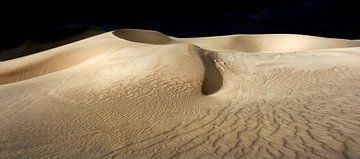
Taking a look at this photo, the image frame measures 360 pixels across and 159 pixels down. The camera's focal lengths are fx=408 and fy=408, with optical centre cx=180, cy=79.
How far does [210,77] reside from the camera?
5.70 meters

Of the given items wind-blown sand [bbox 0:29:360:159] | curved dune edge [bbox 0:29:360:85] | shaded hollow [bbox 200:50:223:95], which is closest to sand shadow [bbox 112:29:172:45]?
curved dune edge [bbox 0:29:360:85]

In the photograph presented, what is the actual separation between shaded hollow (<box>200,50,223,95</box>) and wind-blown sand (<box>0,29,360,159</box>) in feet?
0.07

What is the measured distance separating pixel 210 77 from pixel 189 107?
4.19 feet

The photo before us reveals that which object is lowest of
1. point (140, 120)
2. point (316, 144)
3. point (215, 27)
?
point (215, 27)

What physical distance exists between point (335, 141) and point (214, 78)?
2.60 meters

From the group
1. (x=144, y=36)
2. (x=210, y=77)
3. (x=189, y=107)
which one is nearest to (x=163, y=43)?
(x=144, y=36)

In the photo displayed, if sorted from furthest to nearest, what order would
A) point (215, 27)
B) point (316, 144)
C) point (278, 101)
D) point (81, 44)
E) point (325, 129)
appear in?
point (215, 27)
point (81, 44)
point (278, 101)
point (325, 129)
point (316, 144)

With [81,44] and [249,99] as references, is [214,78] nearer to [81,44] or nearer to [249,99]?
[249,99]

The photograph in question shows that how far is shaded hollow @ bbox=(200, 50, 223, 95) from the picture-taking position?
5.31 m

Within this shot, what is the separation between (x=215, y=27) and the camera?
1611cm

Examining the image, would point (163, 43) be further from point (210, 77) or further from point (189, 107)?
point (189, 107)

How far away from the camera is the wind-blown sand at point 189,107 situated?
137 inches

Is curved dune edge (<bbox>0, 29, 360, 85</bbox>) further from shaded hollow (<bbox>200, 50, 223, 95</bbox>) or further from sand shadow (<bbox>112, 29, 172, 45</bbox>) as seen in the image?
shaded hollow (<bbox>200, 50, 223, 95</bbox>)

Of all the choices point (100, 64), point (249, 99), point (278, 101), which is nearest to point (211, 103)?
point (249, 99)
